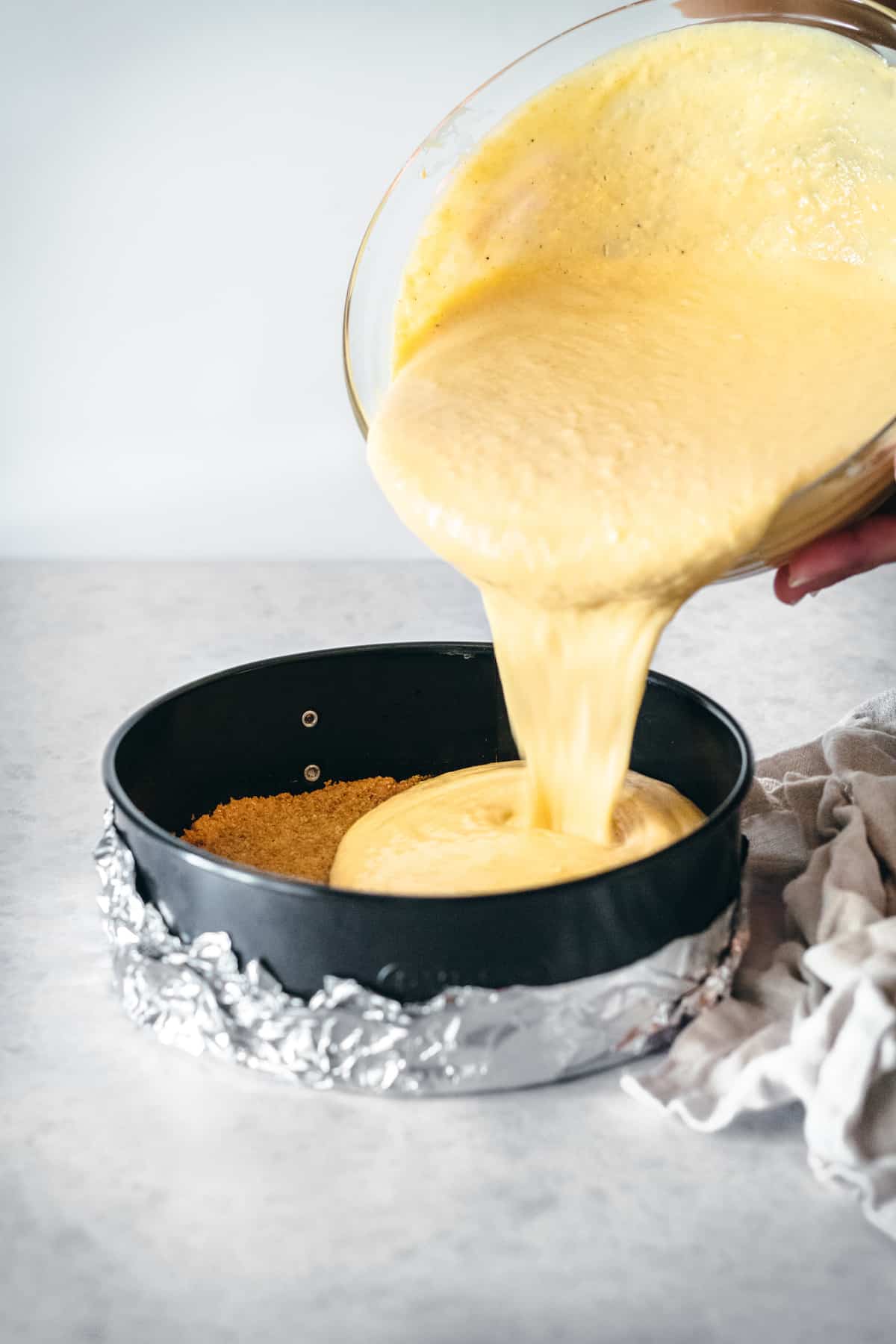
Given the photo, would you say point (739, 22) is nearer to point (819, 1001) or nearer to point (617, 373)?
point (617, 373)

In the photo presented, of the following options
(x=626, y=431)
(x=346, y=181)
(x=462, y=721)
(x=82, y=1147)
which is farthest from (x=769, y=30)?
(x=346, y=181)

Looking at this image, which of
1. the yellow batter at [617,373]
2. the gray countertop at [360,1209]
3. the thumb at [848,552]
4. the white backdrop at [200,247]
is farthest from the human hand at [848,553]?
the white backdrop at [200,247]

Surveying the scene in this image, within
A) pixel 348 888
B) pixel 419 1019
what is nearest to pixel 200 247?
pixel 348 888

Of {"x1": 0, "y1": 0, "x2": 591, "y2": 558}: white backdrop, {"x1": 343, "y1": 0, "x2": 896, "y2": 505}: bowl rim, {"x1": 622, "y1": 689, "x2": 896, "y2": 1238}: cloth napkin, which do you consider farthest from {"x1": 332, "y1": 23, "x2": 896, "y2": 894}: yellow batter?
{"x1": 0, "y1": 0, "x2": 591, "y2": 558}: white backdrop

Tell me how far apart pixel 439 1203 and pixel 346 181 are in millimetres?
1918

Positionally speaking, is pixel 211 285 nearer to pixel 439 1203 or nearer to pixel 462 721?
pixel 462 721

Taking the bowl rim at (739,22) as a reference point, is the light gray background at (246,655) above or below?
below

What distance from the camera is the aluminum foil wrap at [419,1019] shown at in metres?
1.10

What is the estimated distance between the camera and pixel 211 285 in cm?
260

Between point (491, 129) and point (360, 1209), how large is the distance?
90 centimetres

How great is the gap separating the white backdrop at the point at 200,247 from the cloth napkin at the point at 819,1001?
147cm

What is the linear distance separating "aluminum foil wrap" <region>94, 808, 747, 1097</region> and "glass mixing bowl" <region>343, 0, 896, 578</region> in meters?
0.34

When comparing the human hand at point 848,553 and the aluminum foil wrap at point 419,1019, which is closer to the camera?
the aluminum foil wrap at point 419,1019

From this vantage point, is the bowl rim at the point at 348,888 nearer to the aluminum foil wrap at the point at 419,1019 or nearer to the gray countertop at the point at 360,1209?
the aluminum foil wrap at the point at 419,1019
